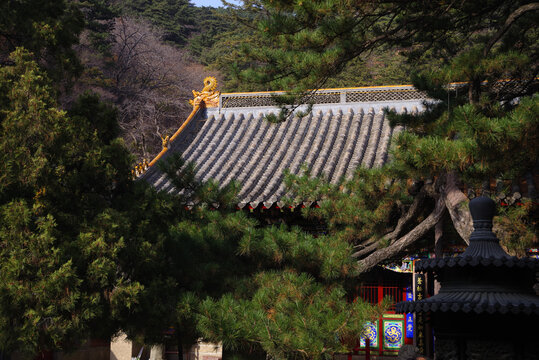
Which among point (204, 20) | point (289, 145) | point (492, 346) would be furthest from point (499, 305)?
point (204, 20)

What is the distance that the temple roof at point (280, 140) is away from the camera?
10.7 m

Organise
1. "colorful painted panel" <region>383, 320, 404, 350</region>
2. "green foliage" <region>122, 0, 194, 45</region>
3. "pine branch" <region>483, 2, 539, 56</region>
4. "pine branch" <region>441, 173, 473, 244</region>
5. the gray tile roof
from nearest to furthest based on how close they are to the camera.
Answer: "pine branch" <region>483, 2, 539, 56</region>
"pine branch" <region>441, 173, 473, 244</region>
the gray tile roof
"colorful painted panel" <region>383, 320, 404, 350</region>
"green foliage" <region>122, 0, 194, 45</region>

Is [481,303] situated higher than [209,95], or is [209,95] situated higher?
[209,95]

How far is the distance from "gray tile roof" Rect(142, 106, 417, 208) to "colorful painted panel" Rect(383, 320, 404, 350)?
9.18ft

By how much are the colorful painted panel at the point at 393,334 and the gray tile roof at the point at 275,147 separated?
280 centimetres

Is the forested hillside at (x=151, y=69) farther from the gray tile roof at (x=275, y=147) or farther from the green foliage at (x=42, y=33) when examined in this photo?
the green foliage at (x=42, y=33)

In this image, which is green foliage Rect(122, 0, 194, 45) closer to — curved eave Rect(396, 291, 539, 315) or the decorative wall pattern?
the decorative wall pattern

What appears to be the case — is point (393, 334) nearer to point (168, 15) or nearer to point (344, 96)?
point (344, 96)

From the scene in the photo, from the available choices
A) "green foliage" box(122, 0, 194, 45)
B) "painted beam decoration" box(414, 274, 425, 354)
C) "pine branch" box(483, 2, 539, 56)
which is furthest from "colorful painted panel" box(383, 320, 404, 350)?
"green foliage" box(122, 0, 194, 45)

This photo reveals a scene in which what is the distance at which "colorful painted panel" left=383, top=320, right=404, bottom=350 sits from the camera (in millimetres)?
10844

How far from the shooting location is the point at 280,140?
12250 mm

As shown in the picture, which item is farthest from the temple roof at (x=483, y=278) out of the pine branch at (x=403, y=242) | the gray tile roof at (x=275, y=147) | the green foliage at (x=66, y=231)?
the gray tile roof at (x=275, y=147)

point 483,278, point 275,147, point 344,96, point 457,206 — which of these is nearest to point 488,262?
point 483,278

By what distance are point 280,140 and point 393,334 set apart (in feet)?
13.7
